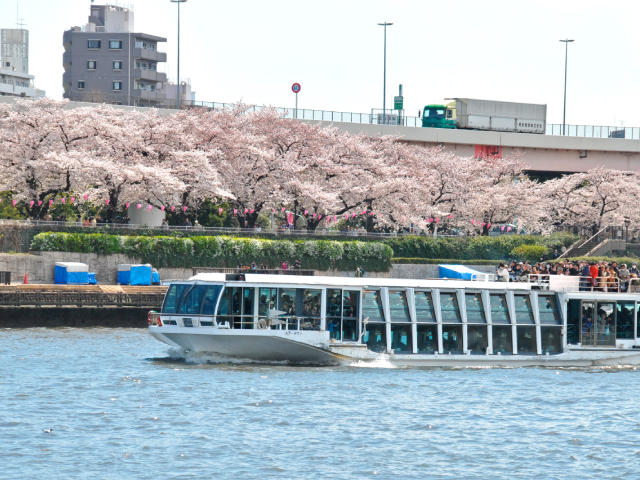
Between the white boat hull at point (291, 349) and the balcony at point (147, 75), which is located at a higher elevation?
the balcony at point (147, 75)

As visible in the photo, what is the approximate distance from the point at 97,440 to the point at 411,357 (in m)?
16.4

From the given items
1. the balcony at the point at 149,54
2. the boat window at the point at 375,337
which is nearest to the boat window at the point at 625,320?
the boat window at the point at 375,337

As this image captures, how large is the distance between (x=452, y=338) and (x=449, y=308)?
3.95 ft

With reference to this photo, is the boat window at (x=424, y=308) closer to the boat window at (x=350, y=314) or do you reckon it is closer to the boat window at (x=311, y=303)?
the boat window at (x=350, y=314)

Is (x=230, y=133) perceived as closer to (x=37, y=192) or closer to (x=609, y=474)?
(x=37, y=192)

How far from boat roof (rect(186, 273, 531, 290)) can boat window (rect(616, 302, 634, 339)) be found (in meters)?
4.53

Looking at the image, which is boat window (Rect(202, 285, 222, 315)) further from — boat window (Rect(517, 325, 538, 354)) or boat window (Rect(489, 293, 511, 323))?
boat window (Rect(517, 325, 538, 354))

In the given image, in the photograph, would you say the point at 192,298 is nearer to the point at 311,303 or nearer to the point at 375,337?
the point at 311,303

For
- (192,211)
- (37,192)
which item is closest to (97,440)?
(37,192)

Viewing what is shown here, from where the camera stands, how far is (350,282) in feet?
138

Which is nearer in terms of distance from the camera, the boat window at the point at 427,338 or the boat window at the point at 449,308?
the boat window at the point at 427,338

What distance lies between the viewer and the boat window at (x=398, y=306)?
42750mm

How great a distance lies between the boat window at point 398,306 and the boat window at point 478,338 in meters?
2.84

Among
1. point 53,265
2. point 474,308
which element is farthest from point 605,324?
point 53,265
